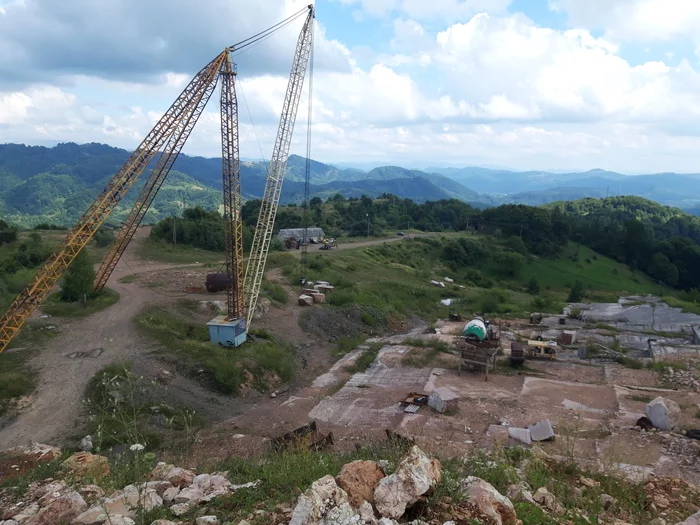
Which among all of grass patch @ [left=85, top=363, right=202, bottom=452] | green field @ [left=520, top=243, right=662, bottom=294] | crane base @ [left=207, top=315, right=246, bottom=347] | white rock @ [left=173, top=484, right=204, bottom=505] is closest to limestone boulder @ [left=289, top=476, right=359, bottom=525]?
white rock @ [left=173, top=484, right=204, bottom=505]

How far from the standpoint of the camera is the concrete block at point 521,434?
592 inches

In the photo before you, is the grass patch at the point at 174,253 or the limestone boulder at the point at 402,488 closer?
the limestone boulder at the point at 402,488

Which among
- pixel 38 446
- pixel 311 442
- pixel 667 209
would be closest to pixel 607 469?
pixel 311 442

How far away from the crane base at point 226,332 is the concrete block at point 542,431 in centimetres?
1461

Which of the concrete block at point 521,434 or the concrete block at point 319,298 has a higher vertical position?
the concrete block at point 521,434

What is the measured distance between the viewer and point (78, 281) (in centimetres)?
2781

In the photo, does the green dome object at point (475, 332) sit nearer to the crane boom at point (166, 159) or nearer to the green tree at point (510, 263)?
the crane boom at point (166, 159)

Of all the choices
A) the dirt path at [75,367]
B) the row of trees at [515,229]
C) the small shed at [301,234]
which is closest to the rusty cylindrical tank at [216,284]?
the dirt path at [75,367]

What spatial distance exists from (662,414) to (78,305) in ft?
93.7

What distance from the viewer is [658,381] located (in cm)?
2116

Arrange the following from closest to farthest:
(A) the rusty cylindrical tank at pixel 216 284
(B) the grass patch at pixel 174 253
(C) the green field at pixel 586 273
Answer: (A) the rusty cylindrical tank at pixel 216 284, (B) the grass patch at pixel 174 253, (C) the green field at pixel 586 273

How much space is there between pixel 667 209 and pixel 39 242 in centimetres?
14270

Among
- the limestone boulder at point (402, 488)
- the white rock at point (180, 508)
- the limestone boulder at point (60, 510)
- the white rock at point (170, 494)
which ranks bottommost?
the white rock at point (170, 494)

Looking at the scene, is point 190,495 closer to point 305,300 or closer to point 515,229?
point 305,300
